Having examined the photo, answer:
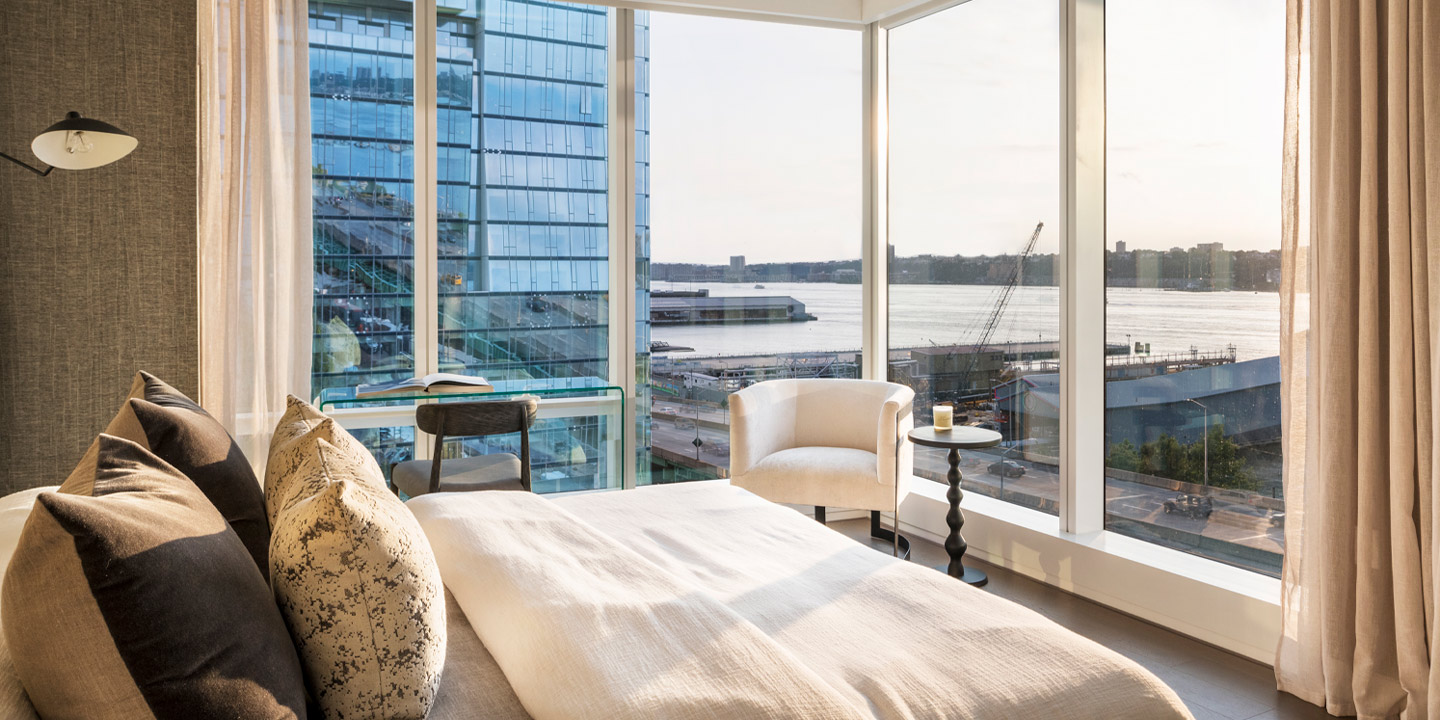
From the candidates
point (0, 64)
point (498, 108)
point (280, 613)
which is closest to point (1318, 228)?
point (280, 613)

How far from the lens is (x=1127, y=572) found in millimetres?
3477

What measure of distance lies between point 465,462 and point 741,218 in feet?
6.71

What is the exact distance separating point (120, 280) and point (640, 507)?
2.25 m

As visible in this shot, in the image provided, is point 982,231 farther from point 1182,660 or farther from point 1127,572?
point 1182,660

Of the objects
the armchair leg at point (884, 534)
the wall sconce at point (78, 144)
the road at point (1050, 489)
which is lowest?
the armchair leg at point (884, 534)

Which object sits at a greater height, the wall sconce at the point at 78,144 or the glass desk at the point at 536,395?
the wall sconce at the point at 78,144

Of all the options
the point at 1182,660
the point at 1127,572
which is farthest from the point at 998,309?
the point at 1182,660

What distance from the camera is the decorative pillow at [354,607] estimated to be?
4.04 feet

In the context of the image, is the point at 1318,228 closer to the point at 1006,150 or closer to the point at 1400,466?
the point at 1400,466

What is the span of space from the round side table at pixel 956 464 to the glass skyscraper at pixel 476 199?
1607mm

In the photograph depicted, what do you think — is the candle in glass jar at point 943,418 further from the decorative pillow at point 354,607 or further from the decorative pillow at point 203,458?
the decorative pillow at point 354,607

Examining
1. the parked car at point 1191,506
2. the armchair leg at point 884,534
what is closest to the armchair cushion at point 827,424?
the armchair leg at point 884,534

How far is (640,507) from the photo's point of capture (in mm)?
2518

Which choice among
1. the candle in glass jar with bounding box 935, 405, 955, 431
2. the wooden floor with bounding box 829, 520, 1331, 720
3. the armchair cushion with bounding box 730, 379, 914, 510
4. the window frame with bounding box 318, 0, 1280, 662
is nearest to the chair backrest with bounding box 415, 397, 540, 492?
the window frame with bounding box 318, 0, 1280, 662
